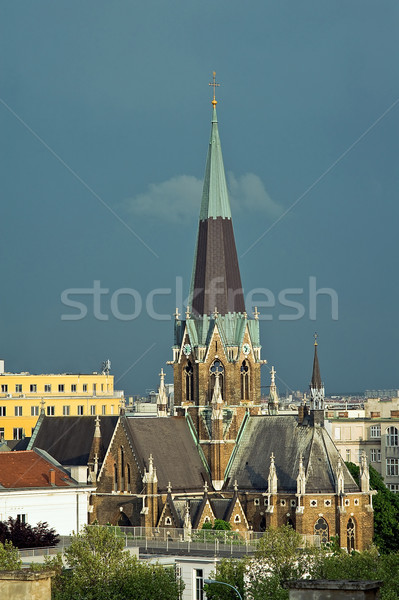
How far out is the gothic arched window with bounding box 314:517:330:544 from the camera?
115 m

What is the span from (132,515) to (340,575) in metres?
49.2

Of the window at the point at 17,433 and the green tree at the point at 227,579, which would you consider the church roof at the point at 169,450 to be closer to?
the green tree at the point at 227,579

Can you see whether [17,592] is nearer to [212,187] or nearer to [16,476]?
[16,476]

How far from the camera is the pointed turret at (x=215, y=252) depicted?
128 metres

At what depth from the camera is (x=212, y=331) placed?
126500 mm

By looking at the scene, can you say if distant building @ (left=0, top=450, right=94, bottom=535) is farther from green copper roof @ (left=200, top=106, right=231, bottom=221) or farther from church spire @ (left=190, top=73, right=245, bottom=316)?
green copper roof @ (left=200, top=106, right=231, bottom=221)

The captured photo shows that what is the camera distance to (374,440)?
17762 centimetres

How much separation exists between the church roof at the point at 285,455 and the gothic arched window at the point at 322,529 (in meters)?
2.50

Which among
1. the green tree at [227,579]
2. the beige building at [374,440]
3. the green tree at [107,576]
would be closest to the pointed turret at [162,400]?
the beige building at [374,440]

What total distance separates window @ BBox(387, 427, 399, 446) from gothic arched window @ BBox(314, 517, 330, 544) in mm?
59975

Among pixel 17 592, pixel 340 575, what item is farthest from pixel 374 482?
pixel 17 592

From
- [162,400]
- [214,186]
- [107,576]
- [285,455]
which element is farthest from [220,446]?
[107,576]

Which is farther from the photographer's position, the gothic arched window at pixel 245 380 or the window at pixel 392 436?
the window at pixel 392 436

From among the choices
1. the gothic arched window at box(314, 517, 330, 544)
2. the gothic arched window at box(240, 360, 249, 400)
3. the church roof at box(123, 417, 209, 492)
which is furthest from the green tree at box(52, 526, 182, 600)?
the gothic arched window at box(240, 360, 249, 400)
